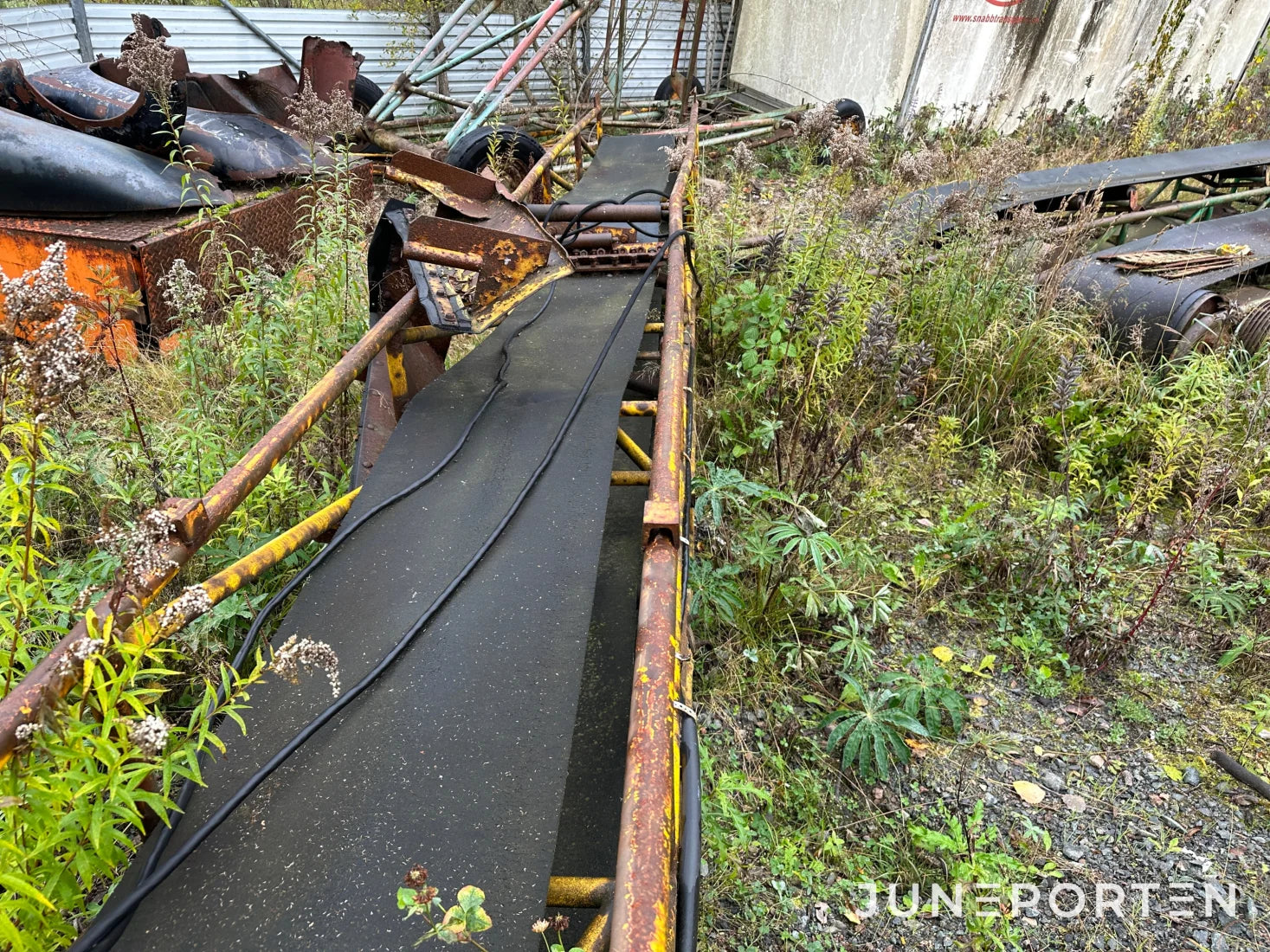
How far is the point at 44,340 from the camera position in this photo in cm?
138

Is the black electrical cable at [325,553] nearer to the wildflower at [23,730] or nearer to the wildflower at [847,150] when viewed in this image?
the wildflower at [23,730]

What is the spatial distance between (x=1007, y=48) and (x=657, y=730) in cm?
1080

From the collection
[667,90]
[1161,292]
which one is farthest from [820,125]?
[667,90]

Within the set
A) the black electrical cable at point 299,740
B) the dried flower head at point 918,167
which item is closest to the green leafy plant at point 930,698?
the black electrical cable at point 299,740

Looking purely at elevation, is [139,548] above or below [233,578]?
above

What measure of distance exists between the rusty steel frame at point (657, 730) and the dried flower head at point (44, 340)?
3.77 feet

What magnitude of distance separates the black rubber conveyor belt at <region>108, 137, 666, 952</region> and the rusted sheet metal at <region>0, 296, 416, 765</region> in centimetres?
41

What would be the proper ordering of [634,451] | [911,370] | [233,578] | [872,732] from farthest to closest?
1. [911,370]
2. [634,451]
3. [872,732]
4. [233,578]

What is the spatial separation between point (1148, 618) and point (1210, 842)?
3.34ft

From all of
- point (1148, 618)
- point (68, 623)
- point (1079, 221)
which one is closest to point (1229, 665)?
point (1148, 618)

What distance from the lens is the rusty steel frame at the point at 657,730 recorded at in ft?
3.11

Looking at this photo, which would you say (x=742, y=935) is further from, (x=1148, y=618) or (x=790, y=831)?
(x=1148, y=618)

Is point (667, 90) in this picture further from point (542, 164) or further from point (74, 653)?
point (74, 653)

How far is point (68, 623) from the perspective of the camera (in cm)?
206
